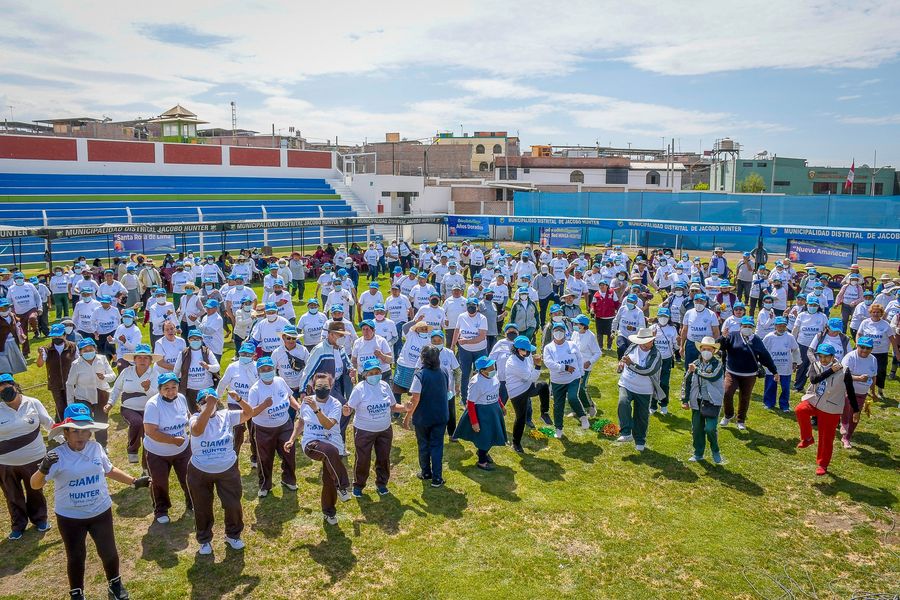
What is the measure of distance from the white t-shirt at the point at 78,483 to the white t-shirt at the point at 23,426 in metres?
1.23

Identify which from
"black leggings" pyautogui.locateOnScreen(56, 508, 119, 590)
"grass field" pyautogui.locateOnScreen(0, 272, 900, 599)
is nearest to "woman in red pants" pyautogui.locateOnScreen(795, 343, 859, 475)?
"grass field" pyautogui.locateOnScreen(0, 272, 900, 599)

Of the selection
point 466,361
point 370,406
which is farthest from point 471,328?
point 370,406

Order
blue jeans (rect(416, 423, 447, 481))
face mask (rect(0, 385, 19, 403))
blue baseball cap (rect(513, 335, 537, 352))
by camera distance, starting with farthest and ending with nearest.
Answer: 1. blue baseball cap (rect(513, 335, 537, 352))
2. blue jeans (rect(416, 423, 447, 481))
3. face mask (rect(0, 385, 19, 403))

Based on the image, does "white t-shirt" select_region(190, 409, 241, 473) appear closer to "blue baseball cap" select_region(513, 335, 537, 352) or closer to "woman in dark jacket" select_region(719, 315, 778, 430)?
"blue baseball cap" select_region(513, 335, 537, 352)

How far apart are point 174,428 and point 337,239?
100ft

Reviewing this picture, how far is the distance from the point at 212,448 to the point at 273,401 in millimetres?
1067

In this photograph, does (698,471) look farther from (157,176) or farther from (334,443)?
(157,176)

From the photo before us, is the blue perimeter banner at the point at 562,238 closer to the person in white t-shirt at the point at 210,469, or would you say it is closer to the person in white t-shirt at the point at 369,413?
the person in white t-shirt at the point at 369,413

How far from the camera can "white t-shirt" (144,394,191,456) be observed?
6.58 metres

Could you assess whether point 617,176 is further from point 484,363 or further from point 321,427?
point 321,427

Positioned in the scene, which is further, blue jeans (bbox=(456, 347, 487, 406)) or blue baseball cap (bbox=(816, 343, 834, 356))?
blue jeans (bbox=(456, 347, 487, 406))

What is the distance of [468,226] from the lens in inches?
1395

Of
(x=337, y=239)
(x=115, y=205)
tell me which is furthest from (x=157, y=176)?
(x=337, y=239)

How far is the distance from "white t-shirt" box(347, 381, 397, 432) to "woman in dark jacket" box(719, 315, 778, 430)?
5534 millimetres
